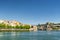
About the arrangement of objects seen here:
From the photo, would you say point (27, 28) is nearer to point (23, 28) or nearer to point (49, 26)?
point (23, 28)

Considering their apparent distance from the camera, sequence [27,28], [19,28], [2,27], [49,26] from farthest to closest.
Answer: [49,26], [27,28], [19,28], [2,27]

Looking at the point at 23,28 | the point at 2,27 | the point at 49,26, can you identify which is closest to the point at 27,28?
the point at 23,28

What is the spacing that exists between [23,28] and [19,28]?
3.65 metres

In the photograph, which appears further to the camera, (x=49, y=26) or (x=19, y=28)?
(x=49, y=26)

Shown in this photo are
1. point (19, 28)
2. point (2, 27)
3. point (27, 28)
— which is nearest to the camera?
point (2, 27)

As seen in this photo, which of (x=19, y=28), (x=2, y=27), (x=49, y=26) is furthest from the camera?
(x=49, y=26)

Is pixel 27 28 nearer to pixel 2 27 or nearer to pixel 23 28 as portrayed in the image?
pixel 23 28

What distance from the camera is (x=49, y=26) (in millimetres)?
199875

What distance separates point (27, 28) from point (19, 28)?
10.0 m

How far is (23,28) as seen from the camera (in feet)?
443

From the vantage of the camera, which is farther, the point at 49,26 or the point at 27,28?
the point at 49,26

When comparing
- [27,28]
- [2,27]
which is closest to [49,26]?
[27,28]

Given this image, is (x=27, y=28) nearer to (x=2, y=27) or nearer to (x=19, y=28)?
(x=19, y=28)

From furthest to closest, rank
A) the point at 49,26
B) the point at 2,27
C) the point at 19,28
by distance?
1. the point at 49,26
2. the point at 19,28
3. the point at 2,27
